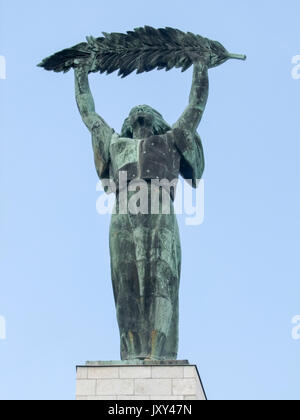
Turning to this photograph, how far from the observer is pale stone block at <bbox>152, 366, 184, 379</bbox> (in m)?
27.7

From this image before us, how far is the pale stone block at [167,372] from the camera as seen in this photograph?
90.9 feet

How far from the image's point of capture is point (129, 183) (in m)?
30.0

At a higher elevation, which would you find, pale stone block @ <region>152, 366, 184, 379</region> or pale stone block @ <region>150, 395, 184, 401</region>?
pale stone block @ <region>152, 366, 184, 379</region>

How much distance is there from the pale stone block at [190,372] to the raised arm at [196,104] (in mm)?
5007

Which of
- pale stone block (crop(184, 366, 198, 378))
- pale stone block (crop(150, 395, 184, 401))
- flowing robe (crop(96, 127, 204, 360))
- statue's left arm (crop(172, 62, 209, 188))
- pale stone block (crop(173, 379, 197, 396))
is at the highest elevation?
statue's left arm (crop(172, 62, 209, 188))

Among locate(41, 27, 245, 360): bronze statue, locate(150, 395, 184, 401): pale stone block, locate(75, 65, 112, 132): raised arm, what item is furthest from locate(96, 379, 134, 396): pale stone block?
locate(75, 65, 112, 132): raised arm

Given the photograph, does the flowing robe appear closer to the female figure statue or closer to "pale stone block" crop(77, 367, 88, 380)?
the female figure statue

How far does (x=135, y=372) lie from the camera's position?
91.2ft

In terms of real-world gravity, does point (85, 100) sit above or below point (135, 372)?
above

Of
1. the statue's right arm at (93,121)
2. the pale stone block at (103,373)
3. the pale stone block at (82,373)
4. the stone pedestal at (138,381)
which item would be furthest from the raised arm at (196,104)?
the pale stone block at (82,373)

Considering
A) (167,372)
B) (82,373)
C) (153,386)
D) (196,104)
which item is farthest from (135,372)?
(196,104)

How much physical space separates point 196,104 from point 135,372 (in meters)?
5.64

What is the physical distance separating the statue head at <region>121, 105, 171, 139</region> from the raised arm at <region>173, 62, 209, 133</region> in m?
0.29

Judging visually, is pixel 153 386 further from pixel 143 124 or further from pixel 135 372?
pixel 143 124
